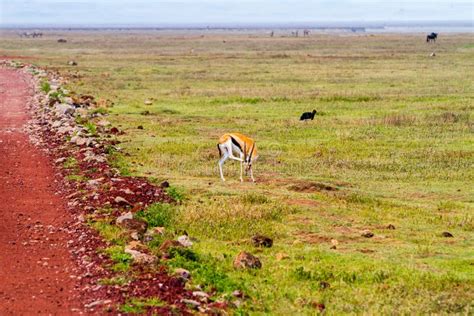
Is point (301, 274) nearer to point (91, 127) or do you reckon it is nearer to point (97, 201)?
point (97, 201)

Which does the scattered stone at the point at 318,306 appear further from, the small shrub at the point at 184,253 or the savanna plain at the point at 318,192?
the small shrub at the point at 184,253

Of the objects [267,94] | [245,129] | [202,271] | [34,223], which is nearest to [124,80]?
[267,94]

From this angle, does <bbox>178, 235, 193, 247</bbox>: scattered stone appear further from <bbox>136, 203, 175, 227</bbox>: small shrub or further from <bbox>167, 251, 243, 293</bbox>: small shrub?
<bbox>136, 203, 175, 227</bbox>: small shrub

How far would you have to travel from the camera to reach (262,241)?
510 inches

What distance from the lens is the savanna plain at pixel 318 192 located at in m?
10.8

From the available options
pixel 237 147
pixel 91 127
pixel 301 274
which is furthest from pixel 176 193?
pixel 91 127

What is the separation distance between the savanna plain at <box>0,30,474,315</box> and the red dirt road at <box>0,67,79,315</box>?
2.86ft

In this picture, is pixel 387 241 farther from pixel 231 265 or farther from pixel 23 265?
pixel 23 265

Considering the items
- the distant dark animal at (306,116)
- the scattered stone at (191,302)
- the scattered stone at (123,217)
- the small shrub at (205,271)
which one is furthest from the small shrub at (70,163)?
the distant dark animal at (306,116)

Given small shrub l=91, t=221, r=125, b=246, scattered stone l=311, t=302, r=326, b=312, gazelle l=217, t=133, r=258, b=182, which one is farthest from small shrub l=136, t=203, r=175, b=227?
scattered stone l=311, t=302, r=326, b=312

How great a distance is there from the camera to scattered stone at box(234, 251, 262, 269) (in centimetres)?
1146

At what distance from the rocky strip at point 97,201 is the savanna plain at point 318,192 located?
0.30 metres

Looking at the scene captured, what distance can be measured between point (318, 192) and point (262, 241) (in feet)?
14.6

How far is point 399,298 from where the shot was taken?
10.4 meters
